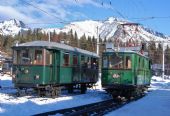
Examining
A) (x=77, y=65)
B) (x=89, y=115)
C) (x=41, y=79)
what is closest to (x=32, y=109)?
(x=89, y=115)

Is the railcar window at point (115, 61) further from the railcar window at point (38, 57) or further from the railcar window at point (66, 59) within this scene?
the railcar window at point (38, 57)

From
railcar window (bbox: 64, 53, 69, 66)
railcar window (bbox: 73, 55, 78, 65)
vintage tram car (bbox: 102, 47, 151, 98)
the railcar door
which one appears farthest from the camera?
railcar window (bbox: 73, 55, 78, 65)

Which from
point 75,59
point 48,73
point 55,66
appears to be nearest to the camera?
point 48,73

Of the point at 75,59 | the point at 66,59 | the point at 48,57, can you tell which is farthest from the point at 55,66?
the point at 75,59

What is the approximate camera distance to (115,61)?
87.6ft

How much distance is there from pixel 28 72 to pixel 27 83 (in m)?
0.62

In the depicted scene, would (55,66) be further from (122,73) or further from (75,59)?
(122,73)

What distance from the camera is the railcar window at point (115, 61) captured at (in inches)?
1044

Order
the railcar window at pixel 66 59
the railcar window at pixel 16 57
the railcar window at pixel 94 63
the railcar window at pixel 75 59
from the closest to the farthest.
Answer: the railcar window at pixel 16 57 → the railcar window at pixel 66 59 → the railcar window at pixel 75 59 → the railcar window at pixel 94 63

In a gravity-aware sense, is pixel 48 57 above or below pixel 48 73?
above

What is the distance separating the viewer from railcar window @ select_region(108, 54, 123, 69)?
26516 millimetres

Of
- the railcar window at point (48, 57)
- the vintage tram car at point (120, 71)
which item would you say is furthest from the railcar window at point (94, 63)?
the railcar window at point (48, 57)

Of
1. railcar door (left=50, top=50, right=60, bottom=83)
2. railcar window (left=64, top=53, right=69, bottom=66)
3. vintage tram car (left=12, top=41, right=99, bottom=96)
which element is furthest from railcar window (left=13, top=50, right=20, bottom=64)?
railcar window (left=64, top=53, right=69, bottom=66)

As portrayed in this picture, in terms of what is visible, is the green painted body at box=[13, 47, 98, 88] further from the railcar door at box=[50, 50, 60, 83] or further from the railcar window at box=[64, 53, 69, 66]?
the railcar window at box=[64, 53, 69, 66]
